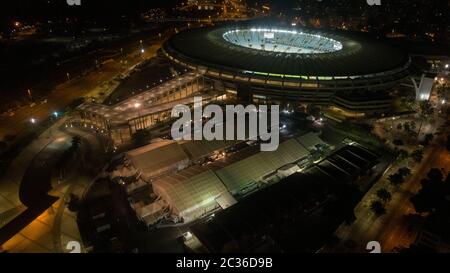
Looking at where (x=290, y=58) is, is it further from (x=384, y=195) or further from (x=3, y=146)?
(x=3, y=146)

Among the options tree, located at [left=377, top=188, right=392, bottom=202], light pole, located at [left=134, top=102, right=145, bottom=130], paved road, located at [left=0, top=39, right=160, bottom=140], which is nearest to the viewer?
tree, located at [left=377, top=188, right=392, bottom=202]

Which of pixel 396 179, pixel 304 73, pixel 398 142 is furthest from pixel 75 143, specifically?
pixel 398 142

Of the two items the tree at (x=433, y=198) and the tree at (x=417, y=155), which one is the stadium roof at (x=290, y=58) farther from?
the tree at (x=433, y=198)

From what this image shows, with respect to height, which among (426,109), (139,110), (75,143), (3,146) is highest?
(139,110)

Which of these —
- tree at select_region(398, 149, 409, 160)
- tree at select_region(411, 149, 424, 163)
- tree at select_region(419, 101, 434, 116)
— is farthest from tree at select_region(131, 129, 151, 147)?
tree at select_region(419, 101, 434, 116)

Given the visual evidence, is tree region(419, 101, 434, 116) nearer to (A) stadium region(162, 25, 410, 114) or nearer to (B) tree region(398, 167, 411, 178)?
(A) stadium region(162, 25, 410, 114)
